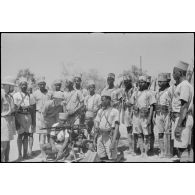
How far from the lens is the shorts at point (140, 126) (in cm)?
621

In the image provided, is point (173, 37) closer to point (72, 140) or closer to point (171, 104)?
point (171, 104)

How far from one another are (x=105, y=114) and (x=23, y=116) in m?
1.35

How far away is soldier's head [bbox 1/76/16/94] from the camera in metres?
6.12

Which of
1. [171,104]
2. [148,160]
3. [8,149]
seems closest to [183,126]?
[171,104]

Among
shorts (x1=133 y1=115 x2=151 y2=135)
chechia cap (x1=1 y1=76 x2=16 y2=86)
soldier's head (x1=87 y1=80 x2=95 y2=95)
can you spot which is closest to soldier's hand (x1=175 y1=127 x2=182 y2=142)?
shorts (x1=133 y1=115 x2=151 y2=135)

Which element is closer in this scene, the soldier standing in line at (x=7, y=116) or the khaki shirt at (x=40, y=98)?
the soldier standing in line at (x=7, y=116)

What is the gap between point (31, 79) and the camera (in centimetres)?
620

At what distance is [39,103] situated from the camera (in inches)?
248

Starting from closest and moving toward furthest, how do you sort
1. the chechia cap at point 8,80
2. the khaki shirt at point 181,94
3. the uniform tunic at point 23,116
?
the khaki shirt at point 181,94, the chechia cap at point 8,80, the uniform tunic at point 23,116

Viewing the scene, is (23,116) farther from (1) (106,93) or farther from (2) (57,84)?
(1) (106,93)

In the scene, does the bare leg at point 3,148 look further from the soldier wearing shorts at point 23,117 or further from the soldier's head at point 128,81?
the soldier's head at point 128,81

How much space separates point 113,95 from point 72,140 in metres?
1.00

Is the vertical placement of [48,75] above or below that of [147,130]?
above

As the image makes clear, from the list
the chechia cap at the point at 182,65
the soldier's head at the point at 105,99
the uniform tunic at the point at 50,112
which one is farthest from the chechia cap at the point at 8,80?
the chechia cap at the point at 182,65
